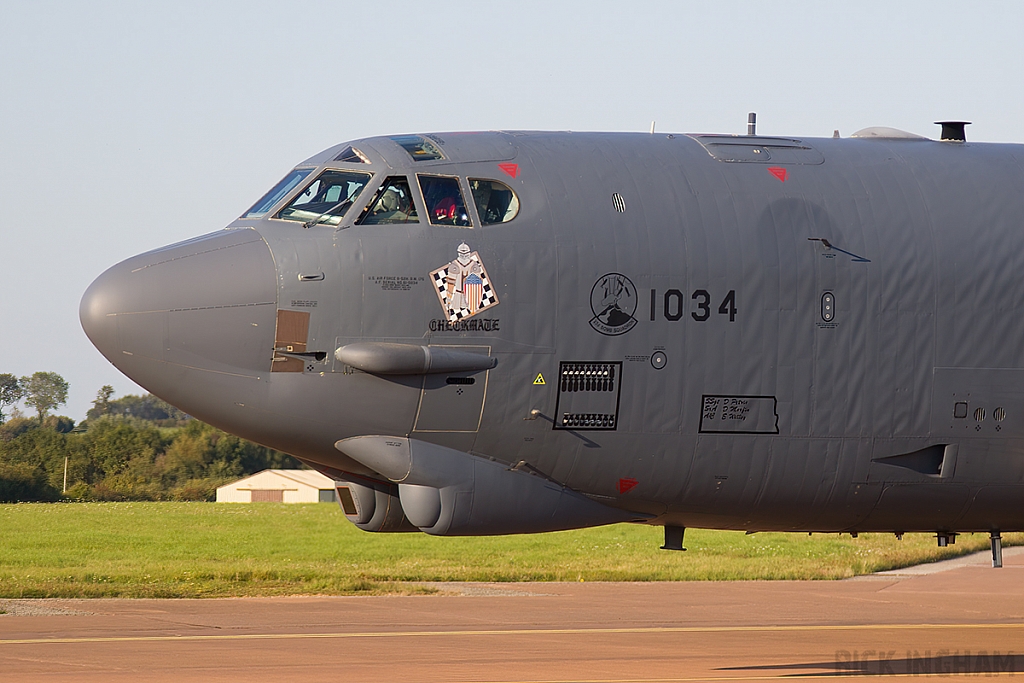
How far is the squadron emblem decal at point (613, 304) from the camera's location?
408 inches

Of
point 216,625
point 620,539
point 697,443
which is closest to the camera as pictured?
point 697,443

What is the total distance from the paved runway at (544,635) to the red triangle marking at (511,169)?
7.48 meters

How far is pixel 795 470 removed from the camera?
10.8 metres

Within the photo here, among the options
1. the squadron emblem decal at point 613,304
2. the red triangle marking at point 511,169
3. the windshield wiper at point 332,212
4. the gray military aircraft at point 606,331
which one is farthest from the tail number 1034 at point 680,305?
the windshield wiper at point 332,212

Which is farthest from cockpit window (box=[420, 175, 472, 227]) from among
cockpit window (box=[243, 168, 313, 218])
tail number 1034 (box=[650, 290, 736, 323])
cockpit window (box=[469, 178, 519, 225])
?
tail number 1034 (box=[650, 290, 736, 323])

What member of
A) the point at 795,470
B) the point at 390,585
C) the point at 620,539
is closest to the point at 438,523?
the point at 795,470

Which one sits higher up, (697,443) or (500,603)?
(697,443)

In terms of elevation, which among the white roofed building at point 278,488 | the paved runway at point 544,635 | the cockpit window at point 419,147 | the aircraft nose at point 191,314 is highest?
the cockpit window at point 419,147

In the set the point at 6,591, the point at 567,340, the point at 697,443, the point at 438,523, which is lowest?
the point at 6,591

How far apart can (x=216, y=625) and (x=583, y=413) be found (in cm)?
1369

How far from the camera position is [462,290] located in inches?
400

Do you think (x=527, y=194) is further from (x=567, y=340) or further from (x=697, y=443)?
(x=697, y=443)

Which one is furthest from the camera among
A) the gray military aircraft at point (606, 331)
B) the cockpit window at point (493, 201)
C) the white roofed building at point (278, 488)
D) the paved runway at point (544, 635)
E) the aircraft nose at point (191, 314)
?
the white roofed building at point (278, 488)

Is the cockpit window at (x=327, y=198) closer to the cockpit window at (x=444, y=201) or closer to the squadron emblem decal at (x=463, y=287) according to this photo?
the cockpit window at (x=444, y=201)
